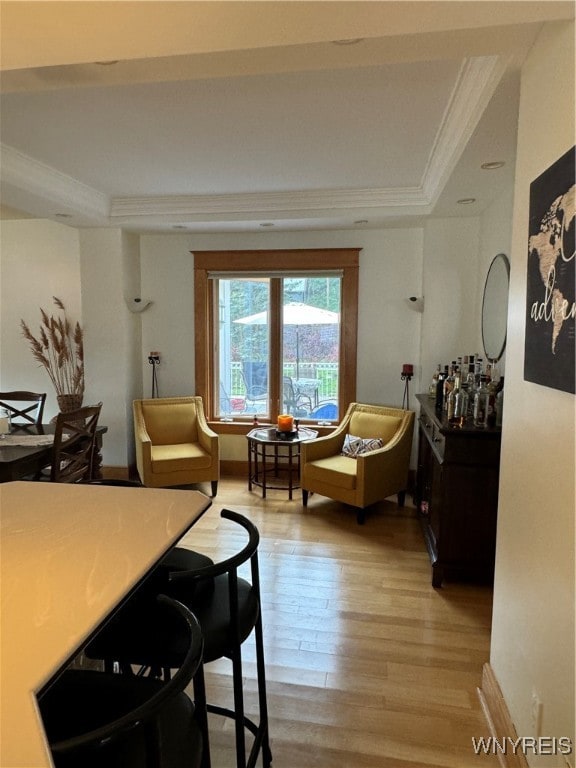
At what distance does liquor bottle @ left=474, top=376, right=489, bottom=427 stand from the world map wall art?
1.31 m

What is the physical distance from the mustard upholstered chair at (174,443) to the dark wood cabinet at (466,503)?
217 cm

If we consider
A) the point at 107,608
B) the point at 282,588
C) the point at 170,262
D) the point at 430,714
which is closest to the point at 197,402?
the point at 170,262

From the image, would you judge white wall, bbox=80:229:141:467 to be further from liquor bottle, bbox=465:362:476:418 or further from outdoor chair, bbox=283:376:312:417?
liquor bottle, bbox=465:362:476:418

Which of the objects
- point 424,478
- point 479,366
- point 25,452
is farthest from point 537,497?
point 25,452

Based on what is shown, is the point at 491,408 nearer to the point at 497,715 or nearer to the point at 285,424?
the point at 497,715

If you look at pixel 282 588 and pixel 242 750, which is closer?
pixel 242 750

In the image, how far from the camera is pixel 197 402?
15.6 feet

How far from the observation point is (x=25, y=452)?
2.87 m

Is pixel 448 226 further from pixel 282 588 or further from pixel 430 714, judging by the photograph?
pixel 430 714

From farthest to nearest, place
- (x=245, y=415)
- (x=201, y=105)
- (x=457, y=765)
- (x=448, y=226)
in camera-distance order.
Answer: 1. (x=245, y=415)
2. (x=448, y=226)
3. (x=201, y=105)
4. (x=457, y=765)

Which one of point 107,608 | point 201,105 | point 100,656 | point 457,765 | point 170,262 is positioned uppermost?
point 201,105

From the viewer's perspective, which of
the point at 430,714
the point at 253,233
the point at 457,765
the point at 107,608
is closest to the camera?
the point at 107,608

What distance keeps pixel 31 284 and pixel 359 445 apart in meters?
3.83

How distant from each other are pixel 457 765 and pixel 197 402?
Result: 3.66 meters
